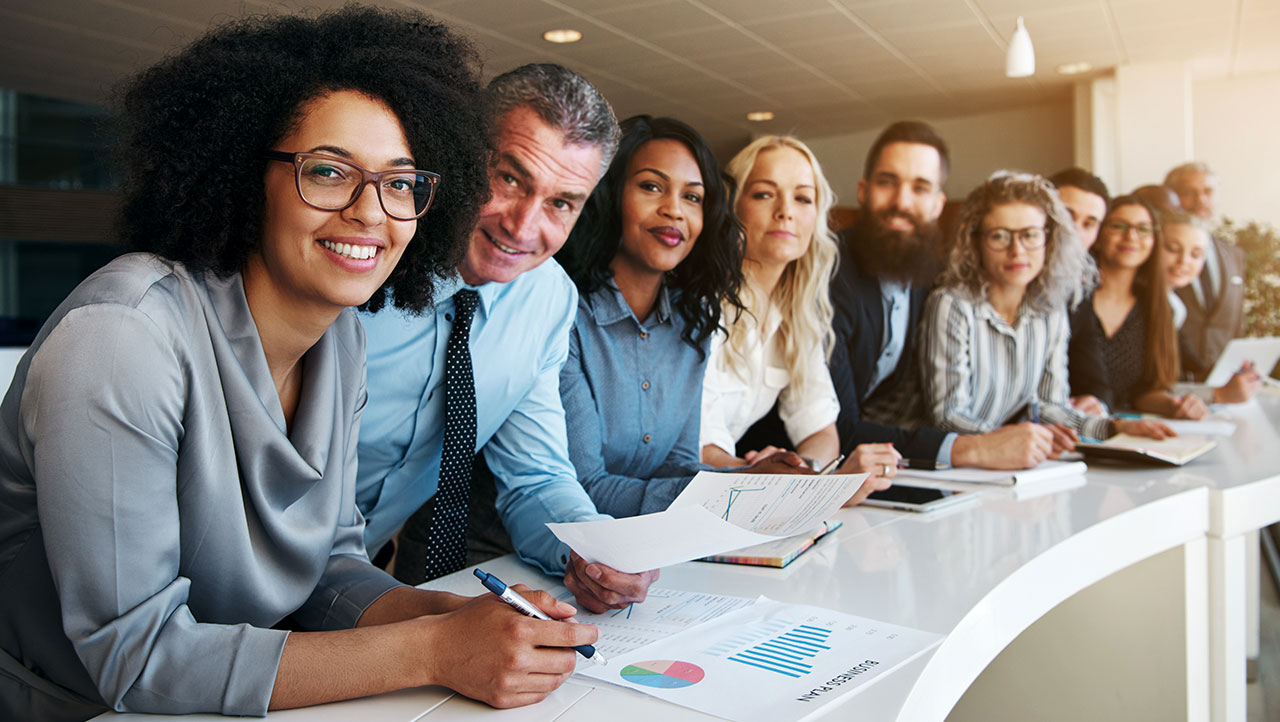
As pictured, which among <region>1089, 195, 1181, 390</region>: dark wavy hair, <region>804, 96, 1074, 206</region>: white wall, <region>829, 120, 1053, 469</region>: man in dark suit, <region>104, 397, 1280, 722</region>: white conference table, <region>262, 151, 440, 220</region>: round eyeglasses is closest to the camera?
<region>262, 151, 440, 220</region>: round eyeglasses

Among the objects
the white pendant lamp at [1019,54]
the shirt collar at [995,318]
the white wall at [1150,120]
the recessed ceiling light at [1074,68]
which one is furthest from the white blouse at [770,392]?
the white wall at [1150,120]

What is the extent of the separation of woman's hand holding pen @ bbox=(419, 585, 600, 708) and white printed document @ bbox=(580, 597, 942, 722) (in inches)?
3.0

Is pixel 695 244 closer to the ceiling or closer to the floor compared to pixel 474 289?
closer to the ceiling

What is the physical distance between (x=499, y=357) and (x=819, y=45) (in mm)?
4032

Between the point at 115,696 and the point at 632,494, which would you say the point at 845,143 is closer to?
the point at 632,494

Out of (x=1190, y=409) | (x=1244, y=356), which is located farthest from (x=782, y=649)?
(x=1244, y=356)

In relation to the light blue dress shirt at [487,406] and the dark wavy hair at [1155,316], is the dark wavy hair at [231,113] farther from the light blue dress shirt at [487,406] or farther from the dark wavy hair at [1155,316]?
the dark wavy hair at [1155,316]

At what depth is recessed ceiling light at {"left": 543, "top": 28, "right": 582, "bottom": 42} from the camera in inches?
116

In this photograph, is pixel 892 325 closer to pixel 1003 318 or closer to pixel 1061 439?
pixel 1003 318

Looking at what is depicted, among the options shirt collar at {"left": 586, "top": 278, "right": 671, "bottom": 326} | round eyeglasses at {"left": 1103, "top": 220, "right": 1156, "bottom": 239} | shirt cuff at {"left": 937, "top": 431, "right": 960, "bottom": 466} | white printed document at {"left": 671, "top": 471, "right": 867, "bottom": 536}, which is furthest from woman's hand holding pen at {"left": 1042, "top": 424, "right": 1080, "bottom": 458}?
round eyeglasses at {"left": 1103, "top": 220, "right": 1156, "bottom": 239}

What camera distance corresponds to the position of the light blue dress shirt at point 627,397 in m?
1.82

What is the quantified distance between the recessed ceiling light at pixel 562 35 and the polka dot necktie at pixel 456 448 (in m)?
1.54

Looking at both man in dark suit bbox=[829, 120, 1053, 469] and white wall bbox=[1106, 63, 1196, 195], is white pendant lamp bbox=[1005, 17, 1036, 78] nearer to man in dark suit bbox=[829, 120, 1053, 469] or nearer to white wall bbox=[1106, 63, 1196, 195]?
man in dark suit bbox=[829, 120, 1053, 469]

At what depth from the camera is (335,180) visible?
1040 millimetres
